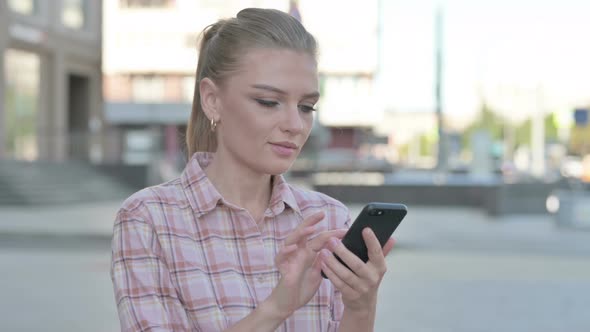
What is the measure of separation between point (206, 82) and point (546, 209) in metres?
23.0

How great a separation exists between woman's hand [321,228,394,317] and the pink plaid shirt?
28 centimetres

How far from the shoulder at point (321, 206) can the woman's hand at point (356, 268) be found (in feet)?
1.36

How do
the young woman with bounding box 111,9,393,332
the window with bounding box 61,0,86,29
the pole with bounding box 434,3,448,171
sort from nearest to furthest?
the young woman with bounding box 111,9,393,332, the pole with bounding box 434,3,448,171, the window with bounding box 61,0,86,29

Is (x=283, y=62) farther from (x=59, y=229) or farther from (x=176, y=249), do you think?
(x=59, y=229)

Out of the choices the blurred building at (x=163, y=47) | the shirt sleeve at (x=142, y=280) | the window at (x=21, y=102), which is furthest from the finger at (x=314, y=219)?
the blurred building at (x=163, y=47)

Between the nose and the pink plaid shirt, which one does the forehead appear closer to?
the nose

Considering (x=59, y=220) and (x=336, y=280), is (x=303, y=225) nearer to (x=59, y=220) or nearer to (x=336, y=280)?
(x=336, y=280)

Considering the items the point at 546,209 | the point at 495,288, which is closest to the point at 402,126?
the point at 546,209

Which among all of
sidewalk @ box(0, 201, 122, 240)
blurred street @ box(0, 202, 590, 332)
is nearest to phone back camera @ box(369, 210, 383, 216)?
blurred street @ box(0, 202, 590, 332)

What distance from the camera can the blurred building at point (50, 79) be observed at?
34938 millimetres

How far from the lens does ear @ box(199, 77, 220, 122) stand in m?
2.29

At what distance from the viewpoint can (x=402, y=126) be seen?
188 meters

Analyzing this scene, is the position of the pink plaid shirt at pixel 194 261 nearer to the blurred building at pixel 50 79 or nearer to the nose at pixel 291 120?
the nose at pixel 291 120

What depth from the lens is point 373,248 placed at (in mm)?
1921
